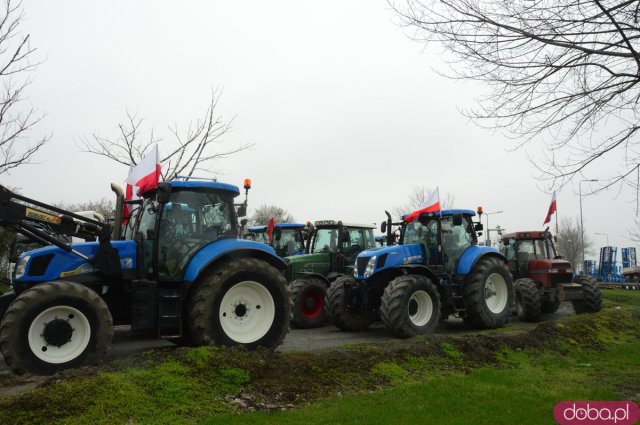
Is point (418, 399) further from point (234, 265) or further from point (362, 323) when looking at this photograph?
point (362, 323)

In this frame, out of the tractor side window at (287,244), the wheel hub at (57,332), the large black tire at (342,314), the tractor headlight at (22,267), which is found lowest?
the large black tire at (342,314)

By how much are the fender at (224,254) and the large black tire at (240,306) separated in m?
0.14

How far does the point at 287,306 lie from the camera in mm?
7680

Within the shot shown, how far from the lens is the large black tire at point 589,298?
550 inches

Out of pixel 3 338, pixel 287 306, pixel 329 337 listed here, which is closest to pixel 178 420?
pixel 3 338

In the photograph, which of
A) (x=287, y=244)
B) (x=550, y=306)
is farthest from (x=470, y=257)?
(x=287, y=244)

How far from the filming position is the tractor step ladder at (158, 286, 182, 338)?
7.02 metres

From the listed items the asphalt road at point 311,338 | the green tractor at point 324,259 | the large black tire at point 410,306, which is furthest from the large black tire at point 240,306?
the green tractor at point 324,259

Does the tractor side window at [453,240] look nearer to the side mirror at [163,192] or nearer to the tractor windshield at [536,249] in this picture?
the tractor windshield at [536,249]

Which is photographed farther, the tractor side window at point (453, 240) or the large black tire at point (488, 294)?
the tractor side window at point (453, 240)

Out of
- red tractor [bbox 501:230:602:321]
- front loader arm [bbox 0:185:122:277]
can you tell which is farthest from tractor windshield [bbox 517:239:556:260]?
front loader arm [bbox 0:185:122:277]

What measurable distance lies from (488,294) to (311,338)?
411cm

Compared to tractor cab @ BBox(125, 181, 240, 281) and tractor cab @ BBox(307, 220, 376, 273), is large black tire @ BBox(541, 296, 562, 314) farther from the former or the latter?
tractor cab @ BBox(125, 181, 240, 281)

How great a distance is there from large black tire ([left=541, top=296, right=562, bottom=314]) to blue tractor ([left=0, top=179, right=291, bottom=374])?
28.9 feet
